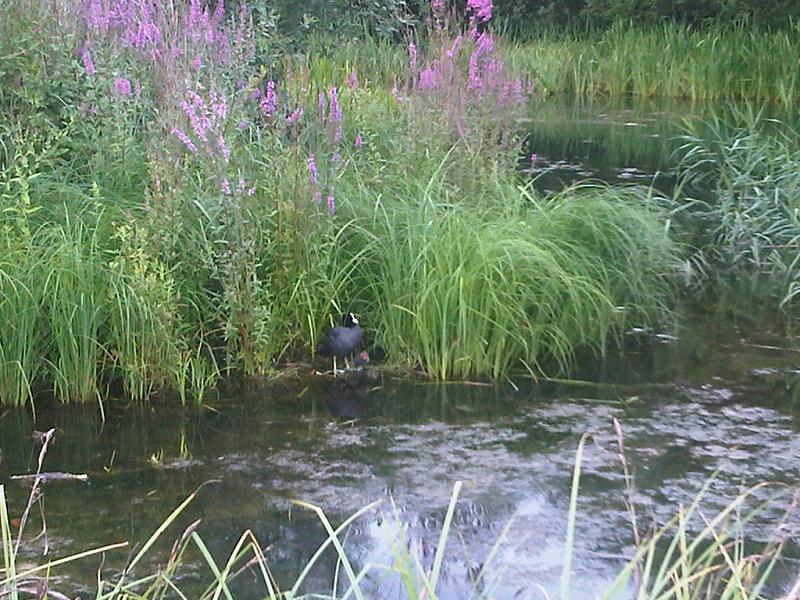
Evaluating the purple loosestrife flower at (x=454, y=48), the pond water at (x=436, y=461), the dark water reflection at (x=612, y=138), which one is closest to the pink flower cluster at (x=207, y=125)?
the pond water at (x=436, y=461)

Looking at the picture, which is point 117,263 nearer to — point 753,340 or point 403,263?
point 403,263

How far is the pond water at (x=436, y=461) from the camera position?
2914 mm

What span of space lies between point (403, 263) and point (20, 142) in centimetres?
160

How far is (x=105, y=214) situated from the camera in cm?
433

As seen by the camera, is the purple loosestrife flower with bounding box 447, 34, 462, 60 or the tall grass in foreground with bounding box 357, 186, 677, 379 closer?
the tall grass in foreground with bounding box 357, 186, 677, 379

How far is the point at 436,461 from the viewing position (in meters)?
3.46

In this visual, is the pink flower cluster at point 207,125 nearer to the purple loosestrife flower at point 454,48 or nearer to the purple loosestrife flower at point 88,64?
the purple loosestrife flower at point 88,64

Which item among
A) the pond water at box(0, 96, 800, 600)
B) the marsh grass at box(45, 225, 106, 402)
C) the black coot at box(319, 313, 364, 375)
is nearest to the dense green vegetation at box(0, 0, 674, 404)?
the marsh grass at box(45, 225, 106, 402)

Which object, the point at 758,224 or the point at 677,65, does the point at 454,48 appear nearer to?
the point at 758,224

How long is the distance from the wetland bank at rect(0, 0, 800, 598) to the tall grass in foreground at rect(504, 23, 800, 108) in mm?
7436

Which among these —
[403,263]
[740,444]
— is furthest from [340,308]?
[740,444]

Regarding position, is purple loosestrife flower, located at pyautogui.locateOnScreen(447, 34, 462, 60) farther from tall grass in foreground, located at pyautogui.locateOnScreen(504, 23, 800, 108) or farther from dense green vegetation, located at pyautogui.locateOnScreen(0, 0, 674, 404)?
tall grass in foreground, located at pyautogui.locateOnScreen(504, 23, 800, 108)

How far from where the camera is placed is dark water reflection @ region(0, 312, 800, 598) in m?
2.95

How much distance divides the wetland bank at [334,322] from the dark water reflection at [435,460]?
0.01 metres
